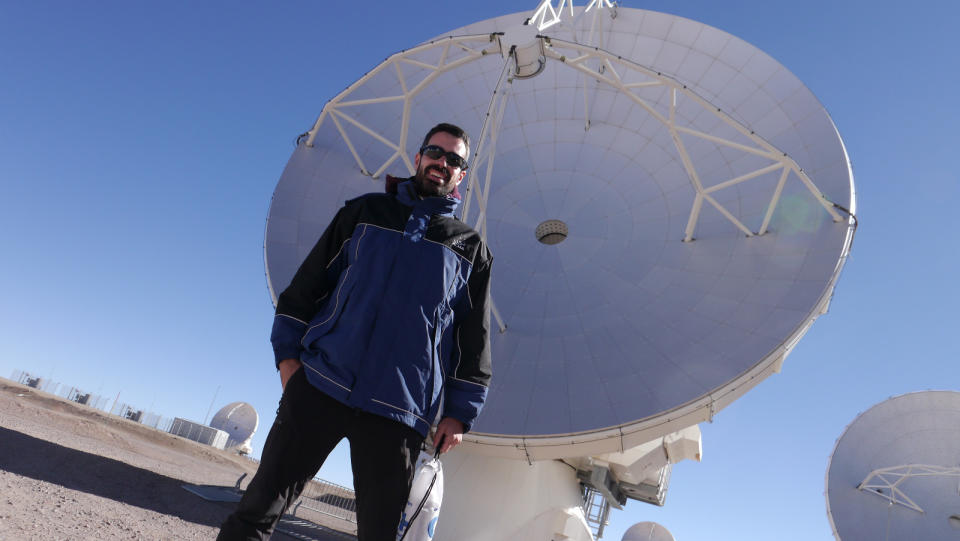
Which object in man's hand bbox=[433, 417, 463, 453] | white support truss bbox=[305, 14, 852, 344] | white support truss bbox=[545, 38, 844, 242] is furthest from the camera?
white support truss bbox=[305, 14, 852, 344]

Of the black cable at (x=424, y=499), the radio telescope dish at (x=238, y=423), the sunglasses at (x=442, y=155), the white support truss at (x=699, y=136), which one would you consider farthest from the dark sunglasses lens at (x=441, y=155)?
the radio telescope dish at (x=238, y=423)

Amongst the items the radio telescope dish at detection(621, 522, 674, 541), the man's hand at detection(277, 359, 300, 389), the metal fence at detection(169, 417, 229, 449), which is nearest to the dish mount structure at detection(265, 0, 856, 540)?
the man's hand at detection(277, 359, 300, 389)

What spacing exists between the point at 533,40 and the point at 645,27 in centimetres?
616

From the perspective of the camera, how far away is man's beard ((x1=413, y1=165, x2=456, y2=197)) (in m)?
4.24

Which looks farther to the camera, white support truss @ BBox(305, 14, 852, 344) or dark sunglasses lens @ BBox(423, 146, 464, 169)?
white support truss @ BBox(305, 14, 852, 344)

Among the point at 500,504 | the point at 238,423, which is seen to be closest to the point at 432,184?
the point at 500,504

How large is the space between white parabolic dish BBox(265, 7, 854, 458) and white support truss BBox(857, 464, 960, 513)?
17753 millimetres

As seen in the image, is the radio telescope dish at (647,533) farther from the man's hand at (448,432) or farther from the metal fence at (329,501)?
the man's hand at (448,432)

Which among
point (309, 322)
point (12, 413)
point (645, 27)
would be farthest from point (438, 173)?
point (12, 413)

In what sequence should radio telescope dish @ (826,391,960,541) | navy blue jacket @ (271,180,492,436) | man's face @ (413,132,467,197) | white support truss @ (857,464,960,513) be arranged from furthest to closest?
radio telescope dish @ (826,391,960,541) < white support truss @ (857,464,960,513) < man's face @ (413,132,467,197) < navy blue jacket @ (271,180,492,436)

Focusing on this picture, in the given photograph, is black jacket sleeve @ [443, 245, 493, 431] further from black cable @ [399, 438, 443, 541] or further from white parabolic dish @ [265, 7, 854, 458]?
white parabolic dish @ [265, 7, 854, 458]

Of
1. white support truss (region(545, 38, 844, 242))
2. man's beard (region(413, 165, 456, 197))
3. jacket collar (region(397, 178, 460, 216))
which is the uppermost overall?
white support truss (region(545, 38, 844, 242))

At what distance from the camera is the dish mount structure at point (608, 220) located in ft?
38.5

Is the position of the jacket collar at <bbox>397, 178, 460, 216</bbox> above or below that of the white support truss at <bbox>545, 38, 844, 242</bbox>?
below
